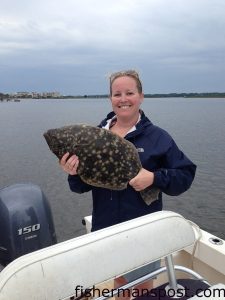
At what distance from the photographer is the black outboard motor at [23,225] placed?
448cm

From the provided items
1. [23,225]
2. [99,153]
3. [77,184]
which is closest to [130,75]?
[99,153]

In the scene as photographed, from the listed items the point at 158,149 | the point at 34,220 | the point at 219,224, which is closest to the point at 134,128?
the point at 158,149

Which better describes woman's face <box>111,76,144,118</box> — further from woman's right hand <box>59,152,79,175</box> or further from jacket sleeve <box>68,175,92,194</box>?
jacket sleeve <box>68,175,92,194</box>

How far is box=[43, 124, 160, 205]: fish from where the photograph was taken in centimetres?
322

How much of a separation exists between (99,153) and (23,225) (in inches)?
71.9

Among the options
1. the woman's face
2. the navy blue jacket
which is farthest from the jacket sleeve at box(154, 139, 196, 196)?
the woman's face

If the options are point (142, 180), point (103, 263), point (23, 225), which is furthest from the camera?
point (23, 225)

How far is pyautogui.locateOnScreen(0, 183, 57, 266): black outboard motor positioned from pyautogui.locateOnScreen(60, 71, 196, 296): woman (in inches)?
51.6

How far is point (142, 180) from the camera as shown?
3.22 meters

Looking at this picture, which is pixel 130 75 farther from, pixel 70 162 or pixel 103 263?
pixel 103 263

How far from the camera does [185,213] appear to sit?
1403 centimetres

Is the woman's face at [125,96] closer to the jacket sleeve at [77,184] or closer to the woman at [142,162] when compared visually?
the woman at [142,162]

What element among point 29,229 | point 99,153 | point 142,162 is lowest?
point 29,229

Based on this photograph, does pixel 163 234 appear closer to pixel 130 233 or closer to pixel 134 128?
pixel 130 233
